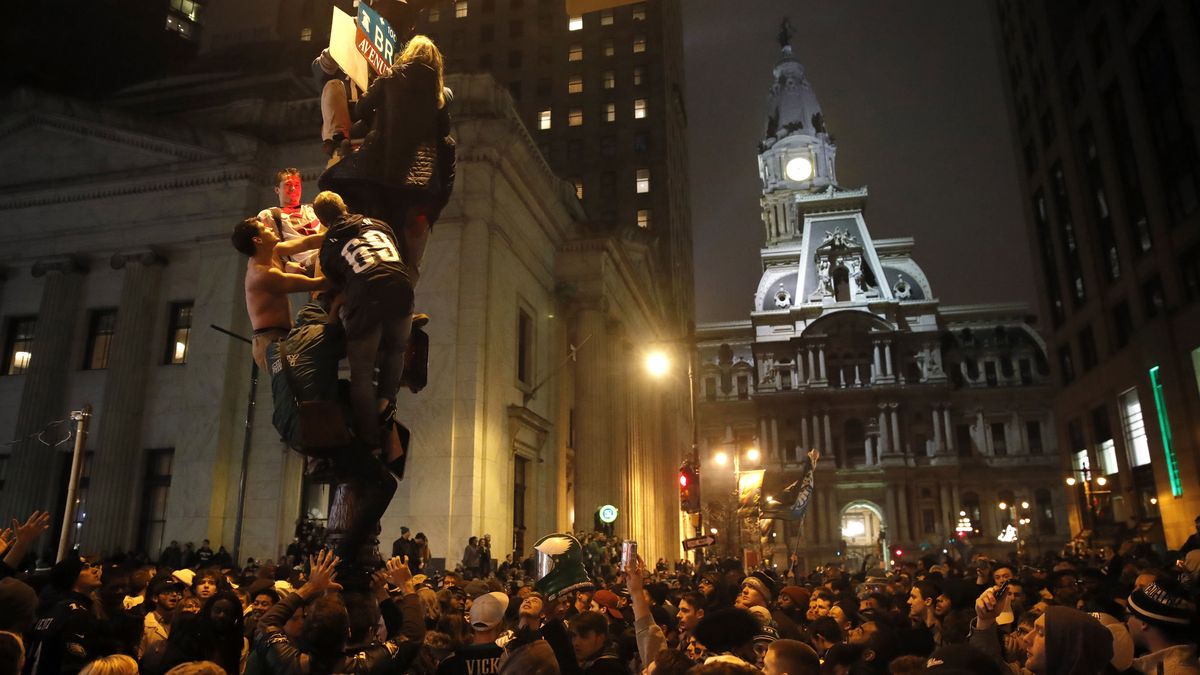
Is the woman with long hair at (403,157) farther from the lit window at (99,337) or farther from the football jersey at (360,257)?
the lit window at (99,337)

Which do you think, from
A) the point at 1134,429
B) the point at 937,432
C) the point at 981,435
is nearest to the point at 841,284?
the point at 937,432

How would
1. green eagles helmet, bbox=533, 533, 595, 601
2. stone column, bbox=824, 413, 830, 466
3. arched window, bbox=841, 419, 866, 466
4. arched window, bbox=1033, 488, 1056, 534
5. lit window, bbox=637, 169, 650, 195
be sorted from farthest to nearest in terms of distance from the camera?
1. arched window, bbox=841, 419, 866, 466
2. stone column, bbox=824, 413, 830, 466
3. arched window, bbox=1033, 488, 1056, 534
4. lit window, bbox=637, 169, 650, 195
5. green eagles helmet, bbox=533, 533, 595, 601

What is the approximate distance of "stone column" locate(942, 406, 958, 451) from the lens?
271ft

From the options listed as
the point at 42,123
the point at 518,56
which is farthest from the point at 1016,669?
the point at 518,56

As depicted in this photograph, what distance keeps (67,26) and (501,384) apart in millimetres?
→ 30709

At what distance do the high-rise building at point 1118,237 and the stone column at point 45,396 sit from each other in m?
44.9

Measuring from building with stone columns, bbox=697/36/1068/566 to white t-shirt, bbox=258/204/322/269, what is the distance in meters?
65.7

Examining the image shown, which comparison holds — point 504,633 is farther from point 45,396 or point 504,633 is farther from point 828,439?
point 828,439

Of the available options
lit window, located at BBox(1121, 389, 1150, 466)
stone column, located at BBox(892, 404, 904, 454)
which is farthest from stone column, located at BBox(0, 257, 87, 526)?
stone column, located at BBox(892, 404, 904, 454)

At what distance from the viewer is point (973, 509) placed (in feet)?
268

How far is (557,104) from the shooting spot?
222 feet

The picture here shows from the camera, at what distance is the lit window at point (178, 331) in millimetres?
29719

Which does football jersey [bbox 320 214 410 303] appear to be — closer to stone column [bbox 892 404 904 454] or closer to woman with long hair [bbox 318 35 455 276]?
woman with long hair [bbox 318 35 455 276]

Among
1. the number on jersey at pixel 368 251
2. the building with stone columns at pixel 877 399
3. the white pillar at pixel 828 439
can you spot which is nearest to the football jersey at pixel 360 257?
the number on jersey at pixel 368 251
